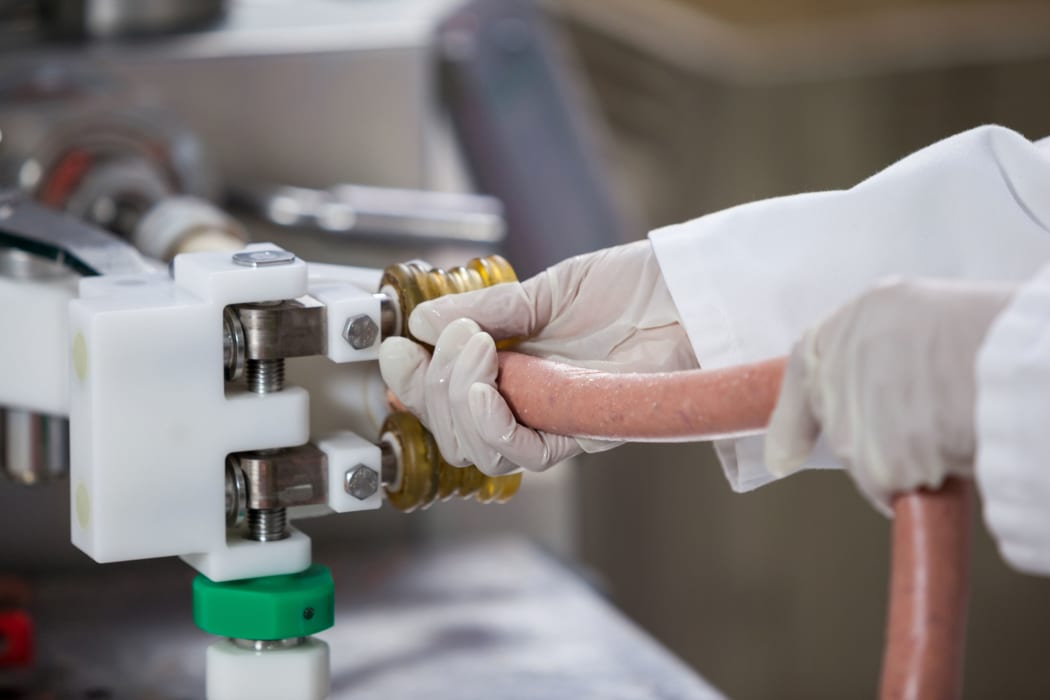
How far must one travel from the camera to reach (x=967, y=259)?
0.52m

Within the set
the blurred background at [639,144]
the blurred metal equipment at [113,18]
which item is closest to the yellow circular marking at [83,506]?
the blurred background at [639,144]

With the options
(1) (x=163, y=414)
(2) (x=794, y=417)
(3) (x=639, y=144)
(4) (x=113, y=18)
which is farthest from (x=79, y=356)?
(3) (x=639, y=144)

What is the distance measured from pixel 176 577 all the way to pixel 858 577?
135 centimetres

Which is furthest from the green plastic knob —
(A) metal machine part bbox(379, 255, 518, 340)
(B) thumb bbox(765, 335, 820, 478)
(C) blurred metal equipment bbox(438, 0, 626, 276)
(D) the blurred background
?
(C) blurred metal equipment bbox(438, 0, 626, 276)

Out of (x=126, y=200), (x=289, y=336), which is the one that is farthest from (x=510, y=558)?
(x=289, y=336)

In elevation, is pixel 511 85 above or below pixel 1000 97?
below

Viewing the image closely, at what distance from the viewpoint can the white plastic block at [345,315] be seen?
50 centimetres

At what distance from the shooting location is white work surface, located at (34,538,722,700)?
0.74 meters

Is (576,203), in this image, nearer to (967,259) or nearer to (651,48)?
(967,259)

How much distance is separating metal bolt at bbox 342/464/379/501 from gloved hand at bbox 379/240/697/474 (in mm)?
32

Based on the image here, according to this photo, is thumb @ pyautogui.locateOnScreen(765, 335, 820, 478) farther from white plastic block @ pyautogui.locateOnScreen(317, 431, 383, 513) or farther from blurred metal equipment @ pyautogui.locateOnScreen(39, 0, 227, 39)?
blurred metal equipment @ pyautogui.locateOnScreen(39, 0, 227, 39)

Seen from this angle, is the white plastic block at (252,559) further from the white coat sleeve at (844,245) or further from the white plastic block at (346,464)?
the white coat sleeve at (844,245)

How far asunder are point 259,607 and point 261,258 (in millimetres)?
142

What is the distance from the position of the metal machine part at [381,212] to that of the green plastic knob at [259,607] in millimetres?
440
